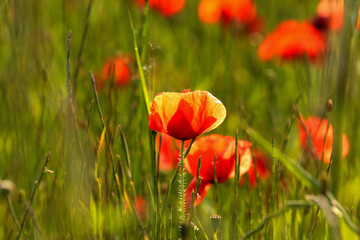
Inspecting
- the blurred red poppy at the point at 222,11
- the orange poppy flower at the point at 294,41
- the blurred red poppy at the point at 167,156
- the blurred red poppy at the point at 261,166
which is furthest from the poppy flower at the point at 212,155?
the blurred red poppy at the point at 222,11

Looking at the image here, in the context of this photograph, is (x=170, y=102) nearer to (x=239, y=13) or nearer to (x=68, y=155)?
(x=68, y=155)

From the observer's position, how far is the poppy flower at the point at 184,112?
0.81m

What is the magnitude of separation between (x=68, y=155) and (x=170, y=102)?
17cm

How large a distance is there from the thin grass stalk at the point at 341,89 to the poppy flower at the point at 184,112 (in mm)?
225

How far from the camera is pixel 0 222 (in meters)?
1.08

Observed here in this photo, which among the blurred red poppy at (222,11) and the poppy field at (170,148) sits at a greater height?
the blurred red poppy at (222,11)

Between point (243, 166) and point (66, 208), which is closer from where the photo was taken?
point (66, 208)

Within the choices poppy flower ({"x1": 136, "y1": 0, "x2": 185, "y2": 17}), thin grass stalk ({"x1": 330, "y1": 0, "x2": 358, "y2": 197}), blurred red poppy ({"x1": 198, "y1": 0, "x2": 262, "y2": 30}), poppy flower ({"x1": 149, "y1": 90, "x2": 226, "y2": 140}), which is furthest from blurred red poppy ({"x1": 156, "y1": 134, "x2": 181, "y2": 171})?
poppy flower ({"x1": 136, "y1": 0, "x2": 185, "y2": 17})

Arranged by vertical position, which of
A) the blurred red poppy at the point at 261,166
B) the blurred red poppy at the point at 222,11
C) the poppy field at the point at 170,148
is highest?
the blurred red poppy at the point at 222,11

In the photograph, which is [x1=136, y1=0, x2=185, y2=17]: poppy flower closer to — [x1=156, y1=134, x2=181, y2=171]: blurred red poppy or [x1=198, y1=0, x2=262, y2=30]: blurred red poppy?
[x1=198, y1=0, x2=262, y2=30]: blurred red poppy

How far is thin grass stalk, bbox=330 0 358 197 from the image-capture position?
58 cm

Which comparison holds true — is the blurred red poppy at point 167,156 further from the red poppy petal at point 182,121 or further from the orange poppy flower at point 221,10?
the orange poppy flower at point 221,10

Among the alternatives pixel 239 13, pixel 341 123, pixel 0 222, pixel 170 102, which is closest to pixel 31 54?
pixel 0 222

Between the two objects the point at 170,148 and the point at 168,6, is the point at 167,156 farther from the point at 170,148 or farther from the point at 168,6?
the point at 168,6
